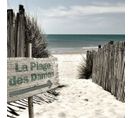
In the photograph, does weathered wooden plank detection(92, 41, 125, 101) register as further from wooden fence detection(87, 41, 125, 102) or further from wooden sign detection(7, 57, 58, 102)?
wooden sign detection(7, 57, 58, 102)

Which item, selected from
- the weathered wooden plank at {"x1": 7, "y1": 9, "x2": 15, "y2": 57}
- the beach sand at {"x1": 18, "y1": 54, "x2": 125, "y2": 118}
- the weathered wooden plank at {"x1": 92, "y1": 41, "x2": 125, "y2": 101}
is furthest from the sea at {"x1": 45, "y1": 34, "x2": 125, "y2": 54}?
the weathered wooden plank at {"x1": 7, "y1": 9, "x2": 15, "y2": 57}

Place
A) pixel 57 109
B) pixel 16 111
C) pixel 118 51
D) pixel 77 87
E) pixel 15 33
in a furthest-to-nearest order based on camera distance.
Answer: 1. pixel 77 87
2. pixel 118 51
3. pixel 15 33
4. pixel 57 109
5. pixel 16 111

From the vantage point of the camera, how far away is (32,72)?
2965 millimetres

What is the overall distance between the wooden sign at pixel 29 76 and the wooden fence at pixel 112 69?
2299 mm

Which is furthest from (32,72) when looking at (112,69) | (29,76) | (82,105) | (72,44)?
(72,44)

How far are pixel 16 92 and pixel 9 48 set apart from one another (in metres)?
2.37

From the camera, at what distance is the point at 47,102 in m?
5.24

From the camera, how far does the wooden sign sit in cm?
269

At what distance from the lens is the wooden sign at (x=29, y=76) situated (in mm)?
2691

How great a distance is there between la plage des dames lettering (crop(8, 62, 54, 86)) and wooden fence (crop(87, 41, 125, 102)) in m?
2.40

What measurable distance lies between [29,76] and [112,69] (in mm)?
3395

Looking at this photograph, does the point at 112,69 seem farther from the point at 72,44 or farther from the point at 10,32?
the point at 72,44
